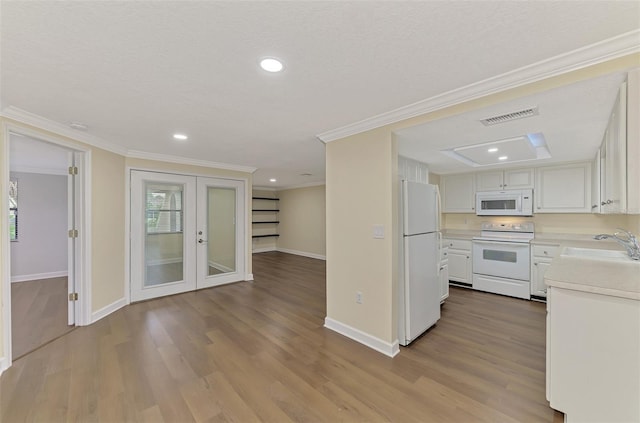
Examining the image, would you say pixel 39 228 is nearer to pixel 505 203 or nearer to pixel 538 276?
pixel 505 203

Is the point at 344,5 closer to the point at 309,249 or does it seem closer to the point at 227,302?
the point at 227,302

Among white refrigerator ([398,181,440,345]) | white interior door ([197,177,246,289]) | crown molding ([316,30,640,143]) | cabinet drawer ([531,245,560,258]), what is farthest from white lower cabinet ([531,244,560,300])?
white interior door ([197,177,246,289])

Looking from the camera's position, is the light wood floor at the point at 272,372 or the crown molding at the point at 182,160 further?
the crown molding at the point at 182,160

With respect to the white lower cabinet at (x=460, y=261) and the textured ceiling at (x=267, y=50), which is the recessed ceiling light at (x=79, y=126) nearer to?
the textured ceiling at (x=267, y=50)

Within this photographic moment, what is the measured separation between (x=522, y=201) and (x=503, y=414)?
378 centimetres

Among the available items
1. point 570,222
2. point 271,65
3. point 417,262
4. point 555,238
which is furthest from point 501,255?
point 271,65

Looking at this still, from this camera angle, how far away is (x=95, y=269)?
3.34 m

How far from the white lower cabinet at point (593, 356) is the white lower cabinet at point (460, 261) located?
3026mm

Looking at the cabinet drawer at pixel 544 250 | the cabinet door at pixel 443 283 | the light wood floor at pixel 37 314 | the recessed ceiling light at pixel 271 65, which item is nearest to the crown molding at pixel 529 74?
the recessed ceiling light at pixel 271 65

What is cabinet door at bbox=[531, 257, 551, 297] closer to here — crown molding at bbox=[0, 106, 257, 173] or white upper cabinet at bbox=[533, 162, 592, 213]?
white upper cabinet at bbox=[533, 162, 592, 213]

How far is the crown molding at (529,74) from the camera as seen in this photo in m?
1.43

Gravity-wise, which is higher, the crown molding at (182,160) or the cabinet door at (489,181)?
the crown molding at (182,160)

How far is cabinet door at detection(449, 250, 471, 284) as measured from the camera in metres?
A: 4.64

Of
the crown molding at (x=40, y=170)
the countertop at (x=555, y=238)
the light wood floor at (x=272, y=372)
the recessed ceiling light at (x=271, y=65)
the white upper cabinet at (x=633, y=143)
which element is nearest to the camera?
the white upper cabinet at (x=633, y=143)
